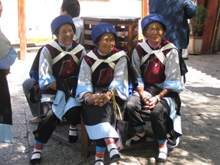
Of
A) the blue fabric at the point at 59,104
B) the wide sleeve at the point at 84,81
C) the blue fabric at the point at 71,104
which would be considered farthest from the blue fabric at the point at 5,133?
the wide sleeve at the point at 84,81

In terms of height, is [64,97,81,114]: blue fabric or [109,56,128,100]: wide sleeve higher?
[109,56,128,100]: wide sleeve

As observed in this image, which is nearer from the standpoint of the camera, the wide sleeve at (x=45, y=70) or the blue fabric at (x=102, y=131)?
the blue fabric at (x=102, y=131)

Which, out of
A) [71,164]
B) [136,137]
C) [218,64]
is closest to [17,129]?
[71,164]

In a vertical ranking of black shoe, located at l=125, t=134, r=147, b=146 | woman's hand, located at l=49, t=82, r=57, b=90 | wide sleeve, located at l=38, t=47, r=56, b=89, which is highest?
wide sleeve, located at l=38, t=47, r=56, b=89

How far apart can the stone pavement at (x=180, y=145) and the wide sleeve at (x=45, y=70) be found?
32.3 inches

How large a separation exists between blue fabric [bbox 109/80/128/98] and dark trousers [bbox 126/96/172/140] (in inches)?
4.9

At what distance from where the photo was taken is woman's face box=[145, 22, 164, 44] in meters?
3.35

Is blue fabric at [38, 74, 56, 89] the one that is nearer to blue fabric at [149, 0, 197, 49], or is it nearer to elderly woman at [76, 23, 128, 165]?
elderly woman at [76, 23, 128, 165]

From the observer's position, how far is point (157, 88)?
3.43 metres

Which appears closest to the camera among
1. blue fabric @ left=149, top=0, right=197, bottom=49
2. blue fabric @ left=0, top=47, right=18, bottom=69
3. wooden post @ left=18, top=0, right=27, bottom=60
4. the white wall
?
blue fabric @ left=0, top=47, right=18, bottom=69

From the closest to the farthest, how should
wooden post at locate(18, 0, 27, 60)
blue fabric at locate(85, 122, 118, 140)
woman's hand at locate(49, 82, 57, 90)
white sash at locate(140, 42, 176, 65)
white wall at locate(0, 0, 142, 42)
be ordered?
1. blue fabric at locate(85, 122, 118, 140)
2. woman's hand at locate(49, 82, 57, 90)
3. white sash at locate(140, 42, 176, 65)
4. wooden post at locate(18, 0, 27, 60)
5. white wall at locate(0, 0, 142, 42)

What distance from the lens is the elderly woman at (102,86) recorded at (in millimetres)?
2957

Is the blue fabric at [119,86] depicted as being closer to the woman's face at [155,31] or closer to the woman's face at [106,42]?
the woman's face at [106,42]

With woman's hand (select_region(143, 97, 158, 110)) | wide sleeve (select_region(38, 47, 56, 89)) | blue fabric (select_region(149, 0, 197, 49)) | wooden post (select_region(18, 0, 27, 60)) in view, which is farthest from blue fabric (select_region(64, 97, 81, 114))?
wooden post (select_region(18, 0, 27, 60))
